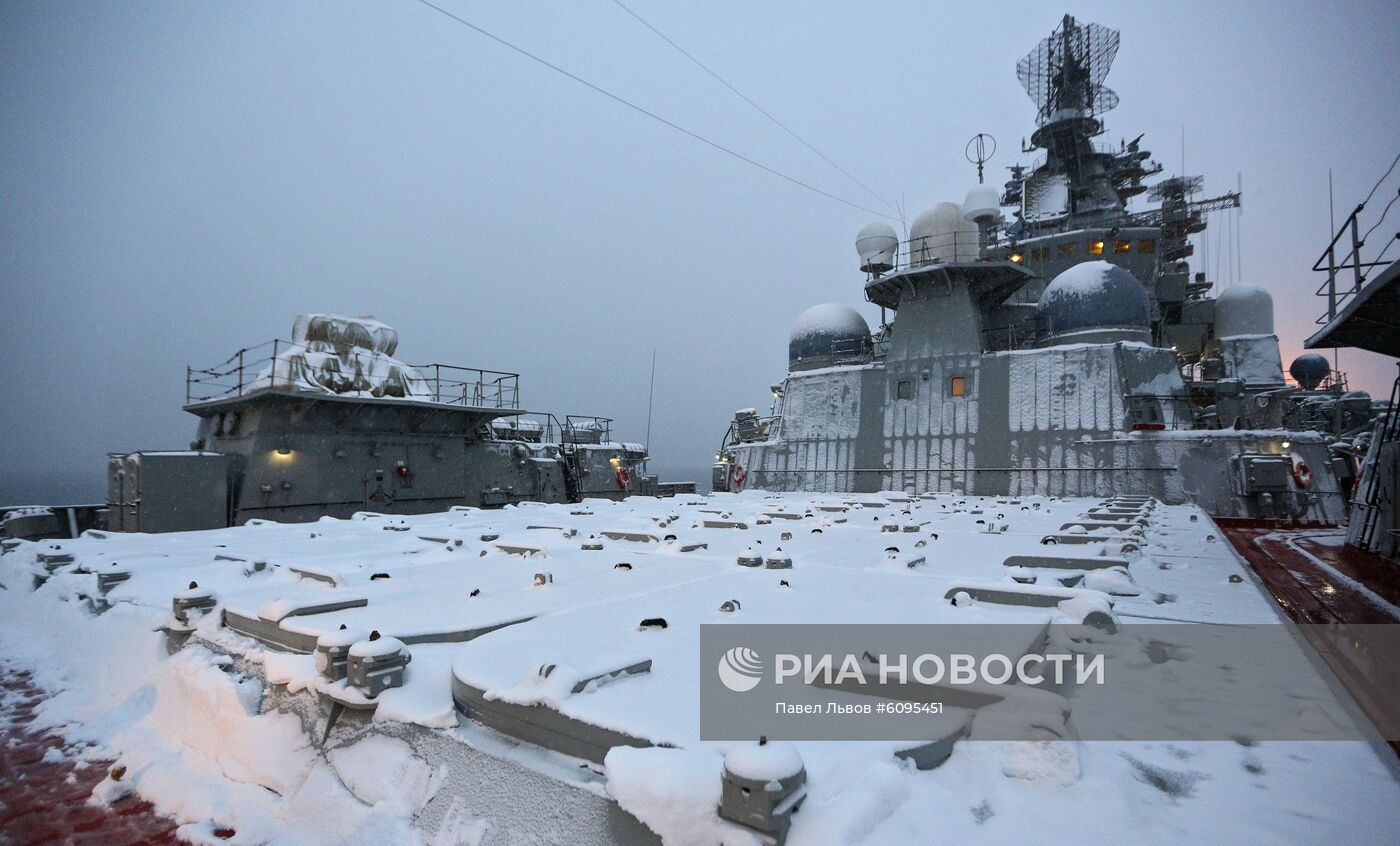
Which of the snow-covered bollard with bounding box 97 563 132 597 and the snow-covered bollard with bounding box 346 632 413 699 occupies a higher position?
the snow-covered bollard with bounding box 346 632 413 699

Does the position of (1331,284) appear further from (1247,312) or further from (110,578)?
(1247,312)

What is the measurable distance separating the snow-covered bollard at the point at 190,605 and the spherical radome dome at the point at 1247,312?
140 feet

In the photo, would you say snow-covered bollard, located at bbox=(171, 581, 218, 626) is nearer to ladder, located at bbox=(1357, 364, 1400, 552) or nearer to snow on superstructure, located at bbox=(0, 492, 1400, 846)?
snow on superstructure, located at bbox=(0, 492, 1400, 846)

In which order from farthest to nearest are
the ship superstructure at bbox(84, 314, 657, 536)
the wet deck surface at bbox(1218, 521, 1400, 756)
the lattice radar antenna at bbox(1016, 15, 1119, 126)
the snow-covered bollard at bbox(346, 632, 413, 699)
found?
the lattice radar antenna at bbox(1016, 15, 1119, 126) < the ship superstructure at bbox(84, 314, 657, 536) < the wet deck surface at bbox(1218, 521, 1400, 756) < the snow-covered bollard at bbox(346, 632, 413, 699)

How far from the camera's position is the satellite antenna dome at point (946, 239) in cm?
2175

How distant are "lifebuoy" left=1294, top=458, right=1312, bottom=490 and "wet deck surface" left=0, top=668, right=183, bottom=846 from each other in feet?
71.5

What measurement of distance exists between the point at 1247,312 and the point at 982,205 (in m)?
21.0

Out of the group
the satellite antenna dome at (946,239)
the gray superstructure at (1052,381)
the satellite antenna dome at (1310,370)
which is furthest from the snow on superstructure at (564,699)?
the satellite antenna dome at (1310,370)

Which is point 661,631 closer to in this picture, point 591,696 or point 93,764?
point 591,696

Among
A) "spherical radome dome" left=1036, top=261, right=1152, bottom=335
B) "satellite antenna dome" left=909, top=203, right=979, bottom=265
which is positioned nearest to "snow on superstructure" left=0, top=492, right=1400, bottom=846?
"spherical radome dome" left=1036, top=261, right=1152, bottom=335

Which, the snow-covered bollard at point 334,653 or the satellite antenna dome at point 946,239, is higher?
the satellite antenna dome at point 946,239

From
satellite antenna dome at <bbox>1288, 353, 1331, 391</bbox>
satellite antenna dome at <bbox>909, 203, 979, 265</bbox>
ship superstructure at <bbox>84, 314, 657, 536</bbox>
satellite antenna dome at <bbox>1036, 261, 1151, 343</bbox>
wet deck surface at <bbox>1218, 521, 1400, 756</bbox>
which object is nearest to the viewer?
wet deck surface at <bbox>1218, 521, 1400, 756</bbox>

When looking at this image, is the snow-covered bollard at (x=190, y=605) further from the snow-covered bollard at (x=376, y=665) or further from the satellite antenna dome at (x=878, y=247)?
the satellite antenna dome at (x=878, y=247)

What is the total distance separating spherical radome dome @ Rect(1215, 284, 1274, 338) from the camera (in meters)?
32.6
